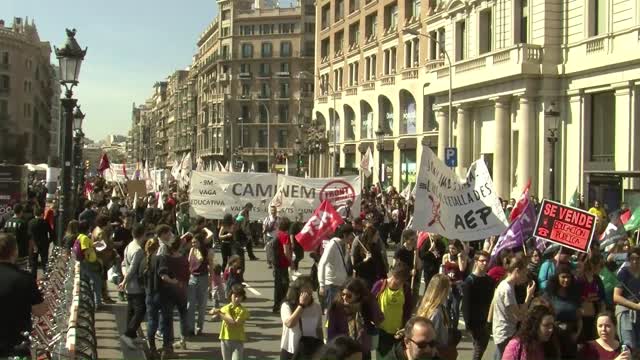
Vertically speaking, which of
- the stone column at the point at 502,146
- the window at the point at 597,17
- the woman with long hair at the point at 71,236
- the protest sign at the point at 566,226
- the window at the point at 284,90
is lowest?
the woman with long hair at the point at 71,236

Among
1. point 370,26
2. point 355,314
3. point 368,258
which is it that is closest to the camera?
point 355,314

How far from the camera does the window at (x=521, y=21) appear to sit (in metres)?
34.9

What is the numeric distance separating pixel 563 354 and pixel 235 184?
15.7 metres

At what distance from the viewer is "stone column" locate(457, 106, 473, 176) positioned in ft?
126

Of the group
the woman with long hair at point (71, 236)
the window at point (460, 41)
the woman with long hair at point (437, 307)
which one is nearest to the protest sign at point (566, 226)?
the woman with long hair at point (437, 307)

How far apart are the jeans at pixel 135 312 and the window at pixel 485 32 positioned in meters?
29.1

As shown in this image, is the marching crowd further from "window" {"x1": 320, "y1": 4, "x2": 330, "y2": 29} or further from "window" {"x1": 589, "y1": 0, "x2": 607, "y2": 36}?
"window" {"x1": 320, "y1": 4, "x2": 330, "y2": 29}

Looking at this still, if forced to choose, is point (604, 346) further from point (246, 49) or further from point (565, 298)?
point (246, 49)

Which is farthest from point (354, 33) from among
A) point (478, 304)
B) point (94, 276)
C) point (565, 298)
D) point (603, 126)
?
point (565, 298)

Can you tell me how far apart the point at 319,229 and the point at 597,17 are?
2061 centimetres

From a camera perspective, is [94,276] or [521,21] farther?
[521,21]

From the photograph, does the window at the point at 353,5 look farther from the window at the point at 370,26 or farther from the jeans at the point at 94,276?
the jeans at the point at 94,276

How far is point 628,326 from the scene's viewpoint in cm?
1016

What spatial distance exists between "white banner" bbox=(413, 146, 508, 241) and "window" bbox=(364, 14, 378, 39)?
4686 cm
